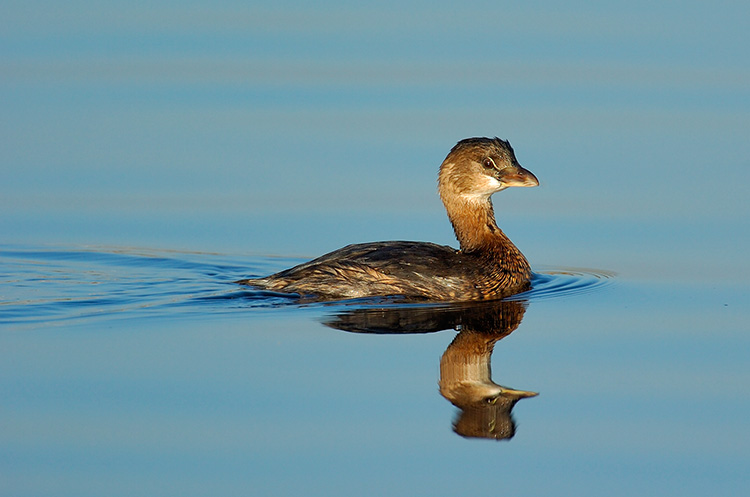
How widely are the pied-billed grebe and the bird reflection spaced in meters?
0.28

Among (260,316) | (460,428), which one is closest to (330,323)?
(260,316)

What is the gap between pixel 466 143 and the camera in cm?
1355

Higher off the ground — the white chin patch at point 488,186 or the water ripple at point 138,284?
the white chin patch at point 488,186

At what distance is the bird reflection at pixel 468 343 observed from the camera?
9.32m

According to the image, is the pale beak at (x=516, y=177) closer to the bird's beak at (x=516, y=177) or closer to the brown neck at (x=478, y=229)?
the bird's beak at (x=516, y=177)

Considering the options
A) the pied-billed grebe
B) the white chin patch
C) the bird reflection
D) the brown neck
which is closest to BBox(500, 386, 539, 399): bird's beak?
the bird reflection

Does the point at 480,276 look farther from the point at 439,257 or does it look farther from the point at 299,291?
the point at 299,291

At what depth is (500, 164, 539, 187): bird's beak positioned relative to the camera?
13.1m

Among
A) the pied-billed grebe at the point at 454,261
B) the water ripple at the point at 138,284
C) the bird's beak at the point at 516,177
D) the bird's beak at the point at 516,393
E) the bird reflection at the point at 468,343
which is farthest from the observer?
the bird's beak at the point at 516,177

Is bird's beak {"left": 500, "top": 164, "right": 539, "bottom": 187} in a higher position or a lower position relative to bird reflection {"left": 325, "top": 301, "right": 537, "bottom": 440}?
higher

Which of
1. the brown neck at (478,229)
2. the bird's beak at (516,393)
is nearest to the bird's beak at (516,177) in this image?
the brown neck at (478,229)

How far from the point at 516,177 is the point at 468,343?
2.81 m

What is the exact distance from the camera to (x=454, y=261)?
12766 mm

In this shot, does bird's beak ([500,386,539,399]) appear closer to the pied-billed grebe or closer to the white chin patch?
the pied-billed grebe
